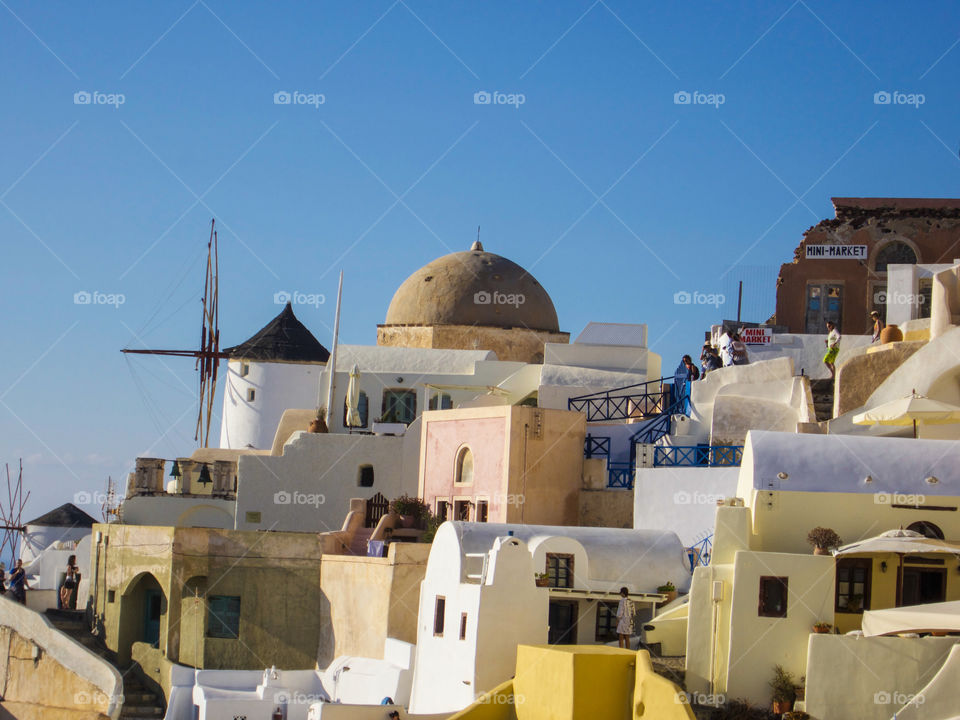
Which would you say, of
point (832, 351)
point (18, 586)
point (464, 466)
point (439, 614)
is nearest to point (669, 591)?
point (439, 614)

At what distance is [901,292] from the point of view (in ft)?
107

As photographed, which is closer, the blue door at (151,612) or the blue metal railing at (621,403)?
the blue door at (151,612)

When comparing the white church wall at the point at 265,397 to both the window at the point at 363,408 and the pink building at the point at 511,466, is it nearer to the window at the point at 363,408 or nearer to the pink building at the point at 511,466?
the window at the point at 363,408

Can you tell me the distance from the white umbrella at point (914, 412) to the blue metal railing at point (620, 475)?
6.30m

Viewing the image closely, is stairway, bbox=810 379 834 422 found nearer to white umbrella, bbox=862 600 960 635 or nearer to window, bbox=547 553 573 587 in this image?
window, bbox=547 553 573 587

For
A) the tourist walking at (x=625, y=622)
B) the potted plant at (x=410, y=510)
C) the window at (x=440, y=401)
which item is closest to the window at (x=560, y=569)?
the tourist walking at (x=625, y=622)

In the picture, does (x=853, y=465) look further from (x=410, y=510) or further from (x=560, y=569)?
(x=410, y=510)

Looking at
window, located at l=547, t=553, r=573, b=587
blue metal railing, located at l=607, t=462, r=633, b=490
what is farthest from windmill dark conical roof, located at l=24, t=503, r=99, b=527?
window, located at l=547, t=553, r=573, b=587

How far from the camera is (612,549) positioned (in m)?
24.0

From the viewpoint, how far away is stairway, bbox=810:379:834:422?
2838 centimetres

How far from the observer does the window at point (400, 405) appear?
119 feet

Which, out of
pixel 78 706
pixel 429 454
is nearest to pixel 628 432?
pixel 429 454

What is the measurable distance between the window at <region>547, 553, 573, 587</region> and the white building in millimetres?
17

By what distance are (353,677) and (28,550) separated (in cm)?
2819
